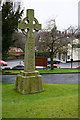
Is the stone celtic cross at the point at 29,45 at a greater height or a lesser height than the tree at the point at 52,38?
lesser

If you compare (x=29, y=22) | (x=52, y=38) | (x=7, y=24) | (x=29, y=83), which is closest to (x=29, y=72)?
(x=29, y=83)

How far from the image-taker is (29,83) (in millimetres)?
8125

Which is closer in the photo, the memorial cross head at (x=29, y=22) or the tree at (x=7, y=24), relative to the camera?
the memorial cross head at (x=29, y=22)

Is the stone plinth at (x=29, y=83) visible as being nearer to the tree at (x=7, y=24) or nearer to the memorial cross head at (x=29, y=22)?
the memorial cross head at (x=29, y=22)

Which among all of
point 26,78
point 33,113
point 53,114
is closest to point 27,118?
point 33,113

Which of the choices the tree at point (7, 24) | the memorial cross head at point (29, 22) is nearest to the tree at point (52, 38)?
the tree at point (7, 24)

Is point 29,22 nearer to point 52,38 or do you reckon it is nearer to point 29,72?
point 29,72

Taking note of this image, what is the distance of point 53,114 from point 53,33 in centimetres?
2030

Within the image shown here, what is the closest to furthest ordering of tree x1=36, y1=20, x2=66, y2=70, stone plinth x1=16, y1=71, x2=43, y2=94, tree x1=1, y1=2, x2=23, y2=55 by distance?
stone plinth x1=16, y1=71, x2=43, y2=94, tree x1=1, y1=2, x2=23, y2=55, tree x1=36, y1=20, x2=66, y2=70

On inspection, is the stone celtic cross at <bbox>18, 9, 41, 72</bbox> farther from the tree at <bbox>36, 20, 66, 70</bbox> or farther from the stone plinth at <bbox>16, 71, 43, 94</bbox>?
the tree at <bbox>36, 20, 66, 70</bbox>

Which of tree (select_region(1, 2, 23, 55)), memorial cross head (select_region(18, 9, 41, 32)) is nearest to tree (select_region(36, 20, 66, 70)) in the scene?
tree (select_region(1, 2, 23, 55))

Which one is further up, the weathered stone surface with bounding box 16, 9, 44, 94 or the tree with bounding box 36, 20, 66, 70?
the tree with bounding box 36, 20, 66, 70

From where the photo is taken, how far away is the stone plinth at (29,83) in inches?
316

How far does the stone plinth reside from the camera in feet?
26.3
